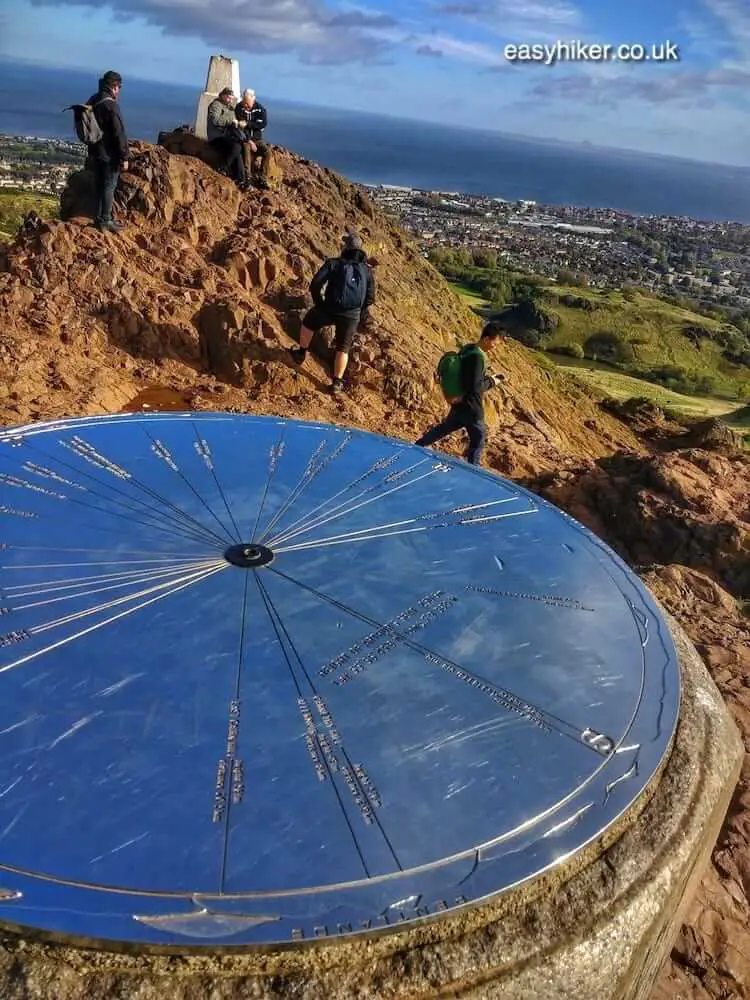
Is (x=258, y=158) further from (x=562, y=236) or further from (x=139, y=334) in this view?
(x=562, y=236)

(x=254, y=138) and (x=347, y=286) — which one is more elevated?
(x=254, y=138)

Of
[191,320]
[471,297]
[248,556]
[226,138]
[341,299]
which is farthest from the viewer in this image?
[471,297]

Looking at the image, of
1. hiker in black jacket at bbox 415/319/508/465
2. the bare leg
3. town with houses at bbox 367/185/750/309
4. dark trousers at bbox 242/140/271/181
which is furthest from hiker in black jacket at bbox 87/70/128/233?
town with houses at bbox 367/185/750/309

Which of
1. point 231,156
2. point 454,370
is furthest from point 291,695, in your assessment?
point 231,156

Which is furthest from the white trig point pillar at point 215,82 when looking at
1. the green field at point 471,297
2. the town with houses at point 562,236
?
the town with houses at point 562,236

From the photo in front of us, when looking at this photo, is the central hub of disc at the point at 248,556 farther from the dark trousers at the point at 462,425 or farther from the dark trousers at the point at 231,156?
the dark trousers at the point at 231,156

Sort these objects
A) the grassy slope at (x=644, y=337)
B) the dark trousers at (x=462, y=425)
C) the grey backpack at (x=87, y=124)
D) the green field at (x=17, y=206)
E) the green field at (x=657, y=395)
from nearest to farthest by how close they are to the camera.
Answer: the dark trousers at (x=462, y=425)
the grey backpack at (x=87, y=124)
the green field at (x=657, y=395)
the grassy slope at (x=644, y=337)
the green field at (x=17, y=206)
